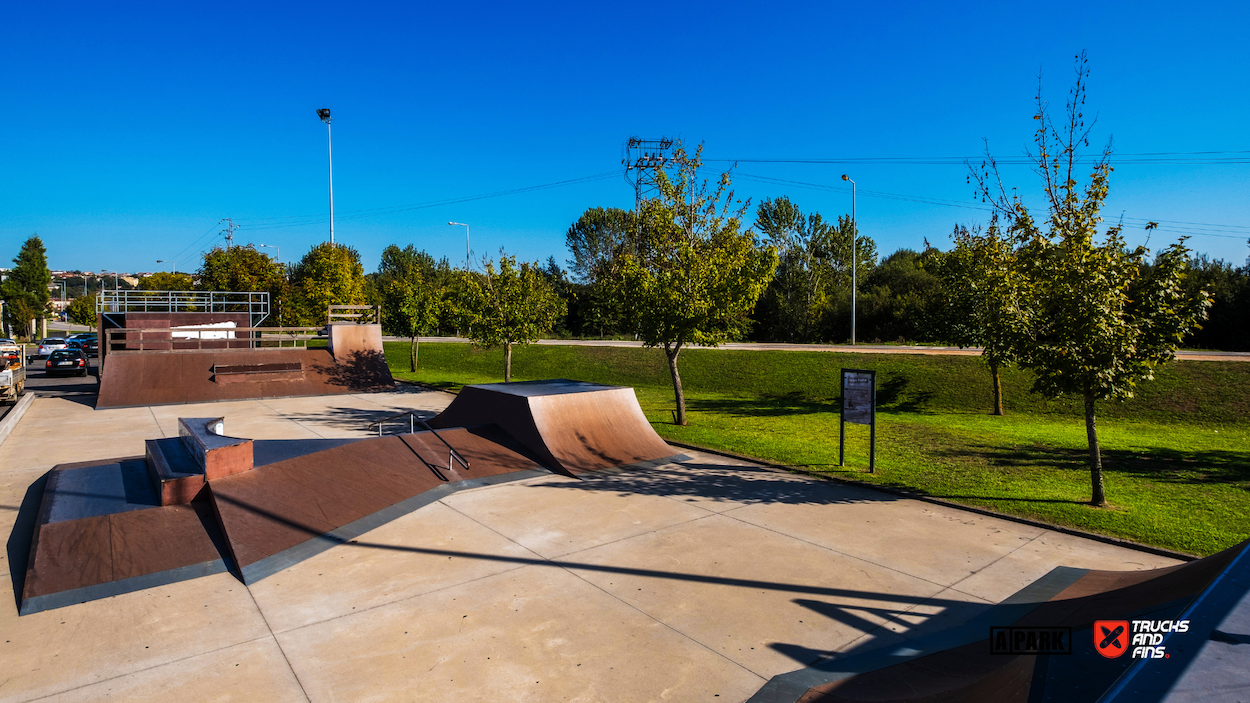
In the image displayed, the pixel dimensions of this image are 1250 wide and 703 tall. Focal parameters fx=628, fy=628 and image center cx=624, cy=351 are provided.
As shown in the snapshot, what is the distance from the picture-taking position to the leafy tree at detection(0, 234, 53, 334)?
216ft

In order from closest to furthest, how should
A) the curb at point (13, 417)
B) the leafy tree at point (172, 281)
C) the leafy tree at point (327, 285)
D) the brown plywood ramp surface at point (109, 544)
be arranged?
the brown plywood ramp surface at point (109, 544) < the curb at point (13, 417) < the leafy tree at point (327, 285) < the leafy tree at point (172, 281)

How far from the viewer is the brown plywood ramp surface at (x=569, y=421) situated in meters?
10.5

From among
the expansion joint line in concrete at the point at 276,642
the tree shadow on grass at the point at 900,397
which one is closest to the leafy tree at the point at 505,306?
the tree shadow on grass at the point at 900,397

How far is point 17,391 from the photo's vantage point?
19.2 m

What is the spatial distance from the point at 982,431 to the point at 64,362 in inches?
1361

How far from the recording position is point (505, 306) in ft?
64.6

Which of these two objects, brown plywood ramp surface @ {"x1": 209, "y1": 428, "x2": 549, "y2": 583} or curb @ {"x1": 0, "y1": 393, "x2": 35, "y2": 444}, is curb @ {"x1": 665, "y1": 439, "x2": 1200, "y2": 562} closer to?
brown plywood ramp surface @ {"x1": 209, "y1": 428, "x2": 549, "y2": 583}

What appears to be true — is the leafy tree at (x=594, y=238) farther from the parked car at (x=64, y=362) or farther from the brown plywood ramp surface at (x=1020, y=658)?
the brown plywood ramp surface at (x=1020, y=658)

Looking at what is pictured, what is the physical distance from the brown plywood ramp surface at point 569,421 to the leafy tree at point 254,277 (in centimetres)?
3107

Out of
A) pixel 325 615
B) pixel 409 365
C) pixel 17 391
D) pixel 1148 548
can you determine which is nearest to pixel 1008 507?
pixel 1148 548

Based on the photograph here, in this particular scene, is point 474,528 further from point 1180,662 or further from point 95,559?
point 1180,662

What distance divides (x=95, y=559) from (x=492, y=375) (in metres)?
21.6

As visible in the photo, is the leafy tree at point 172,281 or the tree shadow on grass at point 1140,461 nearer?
→ the tree shadow on grass at point 1140,461

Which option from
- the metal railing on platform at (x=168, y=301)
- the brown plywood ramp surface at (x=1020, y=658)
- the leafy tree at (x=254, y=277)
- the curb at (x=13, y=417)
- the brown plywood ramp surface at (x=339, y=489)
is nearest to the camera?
the brown plywood ramp surface at (x=1020, y=658)
